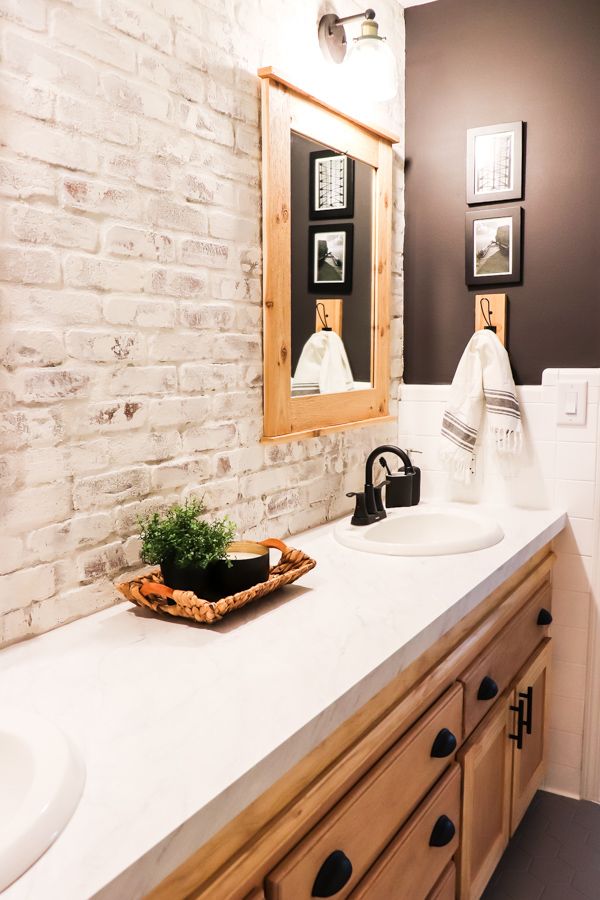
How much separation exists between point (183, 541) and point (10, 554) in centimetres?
31

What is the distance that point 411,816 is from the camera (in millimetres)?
1350

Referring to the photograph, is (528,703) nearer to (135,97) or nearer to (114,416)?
(114,416)

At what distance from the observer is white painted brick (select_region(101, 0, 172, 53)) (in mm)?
1368

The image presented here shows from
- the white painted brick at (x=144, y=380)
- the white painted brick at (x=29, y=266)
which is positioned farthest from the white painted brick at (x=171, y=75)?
the white painted brick at (x=144, y=380)

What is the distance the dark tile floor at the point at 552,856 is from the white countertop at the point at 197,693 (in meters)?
0.89

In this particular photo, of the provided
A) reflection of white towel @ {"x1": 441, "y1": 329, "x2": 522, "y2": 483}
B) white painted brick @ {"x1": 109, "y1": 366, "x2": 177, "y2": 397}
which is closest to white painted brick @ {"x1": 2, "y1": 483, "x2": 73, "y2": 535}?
white painted brick @ {"x1": 109, "y1": 366, "x2": 177, "y2": 397}

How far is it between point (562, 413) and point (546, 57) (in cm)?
108

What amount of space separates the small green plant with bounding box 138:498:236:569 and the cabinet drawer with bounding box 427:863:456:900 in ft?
2.63

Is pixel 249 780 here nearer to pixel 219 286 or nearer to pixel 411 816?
pixel 411 816

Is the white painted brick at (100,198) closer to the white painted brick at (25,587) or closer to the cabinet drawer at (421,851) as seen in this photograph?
the white painted brick at (25,587)

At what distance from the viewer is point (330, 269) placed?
2102mm

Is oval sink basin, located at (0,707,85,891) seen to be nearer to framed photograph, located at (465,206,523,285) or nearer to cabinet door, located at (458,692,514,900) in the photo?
cabinet door, located at (458,692,514,900)

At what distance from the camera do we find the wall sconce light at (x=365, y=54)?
1996mm

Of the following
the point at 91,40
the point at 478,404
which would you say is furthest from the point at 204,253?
the point at 478,404
